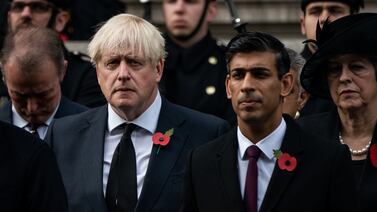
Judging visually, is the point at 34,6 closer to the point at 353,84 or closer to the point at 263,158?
the point at 353,84

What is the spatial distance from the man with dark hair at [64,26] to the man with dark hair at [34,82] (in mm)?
906

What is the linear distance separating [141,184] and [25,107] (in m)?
1.29

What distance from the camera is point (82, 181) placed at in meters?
8.02

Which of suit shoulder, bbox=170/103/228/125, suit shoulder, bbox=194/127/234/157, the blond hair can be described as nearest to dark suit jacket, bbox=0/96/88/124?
the blond hair

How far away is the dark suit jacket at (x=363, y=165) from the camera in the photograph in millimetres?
7777

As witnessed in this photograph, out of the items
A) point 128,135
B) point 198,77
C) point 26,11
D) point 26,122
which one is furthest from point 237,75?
point 26,11

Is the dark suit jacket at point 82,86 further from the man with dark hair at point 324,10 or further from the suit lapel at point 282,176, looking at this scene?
the suit lapel at point 282,176

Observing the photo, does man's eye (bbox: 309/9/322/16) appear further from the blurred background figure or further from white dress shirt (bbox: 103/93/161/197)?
white dress shirt (bbox: 103/93/161/197)

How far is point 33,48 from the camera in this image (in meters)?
9.15

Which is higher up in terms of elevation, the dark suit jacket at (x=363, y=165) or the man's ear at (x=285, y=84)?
the man's ear at (x=285, y=84)

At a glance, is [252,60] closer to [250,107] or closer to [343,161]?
[250,107]

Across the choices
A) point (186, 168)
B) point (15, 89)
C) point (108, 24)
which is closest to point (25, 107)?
point (15, 89)

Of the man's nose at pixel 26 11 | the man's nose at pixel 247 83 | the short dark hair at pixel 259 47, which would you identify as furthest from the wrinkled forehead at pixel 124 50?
the man's nose at pixel 26 11

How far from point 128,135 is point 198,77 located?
2.57 meters
